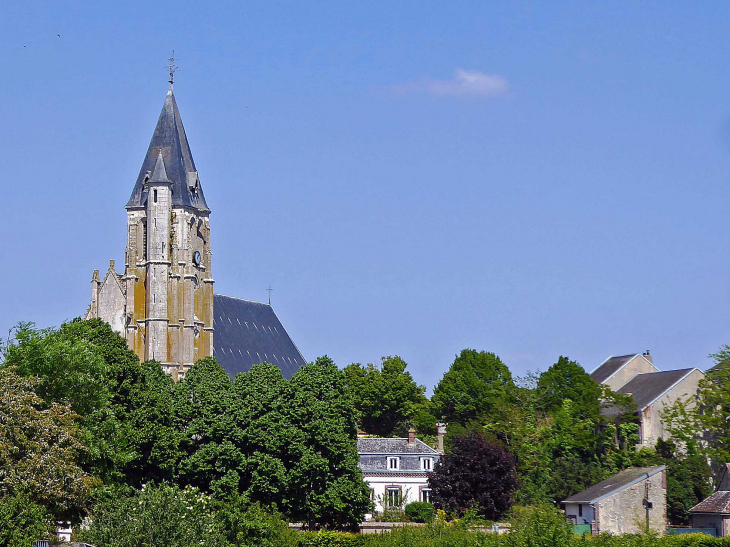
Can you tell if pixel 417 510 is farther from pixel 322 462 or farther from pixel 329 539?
pixel 329 539

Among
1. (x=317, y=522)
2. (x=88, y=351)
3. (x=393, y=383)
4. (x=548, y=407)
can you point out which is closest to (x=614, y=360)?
(x=548, y=407)

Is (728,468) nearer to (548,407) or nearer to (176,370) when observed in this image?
(548,407)

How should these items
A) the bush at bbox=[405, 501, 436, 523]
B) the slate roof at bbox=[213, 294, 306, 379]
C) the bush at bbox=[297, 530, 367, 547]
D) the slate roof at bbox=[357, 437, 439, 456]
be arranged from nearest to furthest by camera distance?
1. the bush at bbox=[297, 530, 367, 547]
2. the bush at bbox=[405, 501, 436, 523]
3. the slate roof at bbox=[357, 437, 439, 456]
4. the slate roof at bbox=[213, 294, 306, 379]

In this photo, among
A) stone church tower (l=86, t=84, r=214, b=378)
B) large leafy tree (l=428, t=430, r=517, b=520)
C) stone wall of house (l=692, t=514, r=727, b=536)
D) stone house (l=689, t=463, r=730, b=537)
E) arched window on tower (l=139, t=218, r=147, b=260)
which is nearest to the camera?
stone house (l=689, t=463, r=730, b=537)

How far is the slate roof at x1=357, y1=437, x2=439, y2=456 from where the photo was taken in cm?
6975

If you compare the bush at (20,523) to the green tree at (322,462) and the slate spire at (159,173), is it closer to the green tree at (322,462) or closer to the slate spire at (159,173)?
the green tree at (322,462)

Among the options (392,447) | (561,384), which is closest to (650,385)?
(561,384)

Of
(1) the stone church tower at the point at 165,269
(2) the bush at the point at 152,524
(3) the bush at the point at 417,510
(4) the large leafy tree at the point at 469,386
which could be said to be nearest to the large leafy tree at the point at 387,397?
(4) the large leafy tree at the point at 469,386

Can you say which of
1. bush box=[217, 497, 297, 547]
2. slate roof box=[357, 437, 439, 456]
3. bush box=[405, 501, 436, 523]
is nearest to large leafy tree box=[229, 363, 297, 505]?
bush box=[217, 497, 297, 547]

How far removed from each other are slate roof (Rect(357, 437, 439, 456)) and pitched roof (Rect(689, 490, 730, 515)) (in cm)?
2066

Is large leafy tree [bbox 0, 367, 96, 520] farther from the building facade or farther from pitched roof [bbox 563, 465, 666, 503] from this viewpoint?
the building facade

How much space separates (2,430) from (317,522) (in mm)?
18961

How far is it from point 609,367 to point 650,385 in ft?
28.0

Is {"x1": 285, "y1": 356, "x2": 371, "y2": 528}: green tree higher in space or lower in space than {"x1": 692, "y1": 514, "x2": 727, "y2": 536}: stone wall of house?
higher
